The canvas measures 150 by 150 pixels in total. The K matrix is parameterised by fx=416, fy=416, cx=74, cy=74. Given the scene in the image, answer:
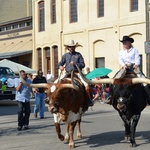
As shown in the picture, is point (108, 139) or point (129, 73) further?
point (108, 139)

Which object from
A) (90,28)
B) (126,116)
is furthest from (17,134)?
(90,28)

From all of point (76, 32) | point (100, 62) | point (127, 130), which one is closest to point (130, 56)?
point (127, 130)

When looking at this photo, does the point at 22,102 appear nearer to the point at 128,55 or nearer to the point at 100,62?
the point at 128,55

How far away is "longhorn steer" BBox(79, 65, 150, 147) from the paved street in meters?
0.60

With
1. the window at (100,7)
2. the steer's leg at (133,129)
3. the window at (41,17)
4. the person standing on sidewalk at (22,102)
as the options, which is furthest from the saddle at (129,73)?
the window at (41,17)

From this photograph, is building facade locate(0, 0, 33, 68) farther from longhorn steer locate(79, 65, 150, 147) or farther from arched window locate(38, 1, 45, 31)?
longhorn steer locate(79, 65, 150, 147)

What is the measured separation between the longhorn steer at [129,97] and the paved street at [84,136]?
60 cm

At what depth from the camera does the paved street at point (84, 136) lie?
982 centimetres

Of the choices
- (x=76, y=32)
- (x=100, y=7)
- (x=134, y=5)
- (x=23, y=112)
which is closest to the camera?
(x=23, y=112)

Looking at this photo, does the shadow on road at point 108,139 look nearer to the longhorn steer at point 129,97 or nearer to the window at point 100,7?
the longhorn steer at point 129,97

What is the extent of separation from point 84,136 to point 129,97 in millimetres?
2354

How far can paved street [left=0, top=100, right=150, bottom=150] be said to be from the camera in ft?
32.2

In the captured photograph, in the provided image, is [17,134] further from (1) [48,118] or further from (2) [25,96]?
(1) [48,118]

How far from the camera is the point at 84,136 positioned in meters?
11.2
